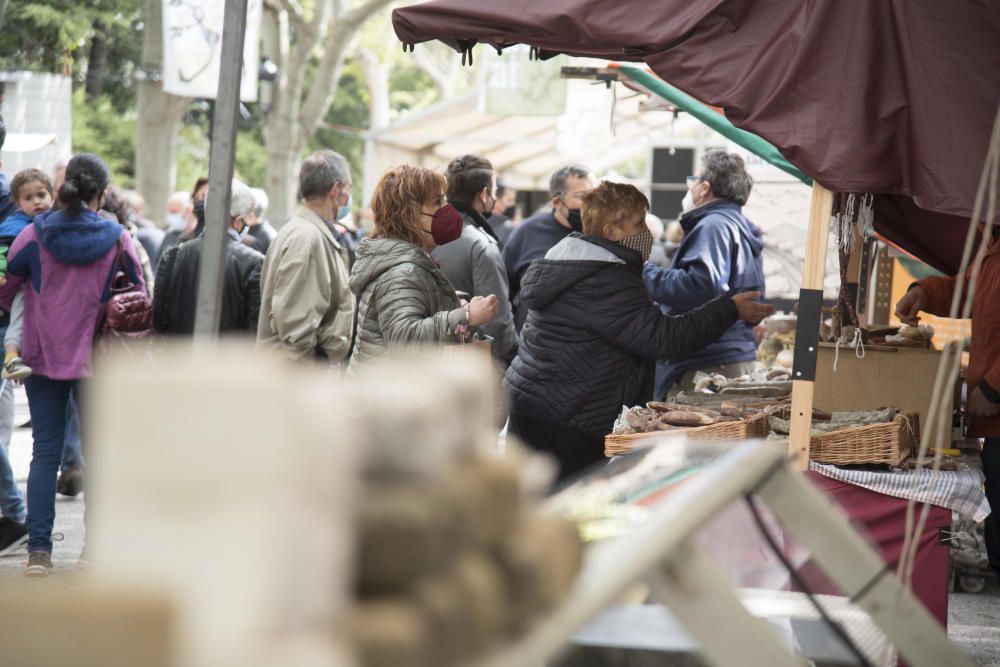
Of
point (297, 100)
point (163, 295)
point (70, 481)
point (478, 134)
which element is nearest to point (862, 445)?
point (163, 295)

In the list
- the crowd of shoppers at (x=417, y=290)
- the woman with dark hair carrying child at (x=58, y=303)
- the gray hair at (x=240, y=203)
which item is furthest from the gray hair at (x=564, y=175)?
the woman with dark hair carrying child at (x=58, y=303)

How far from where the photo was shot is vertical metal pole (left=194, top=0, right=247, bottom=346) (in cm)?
341

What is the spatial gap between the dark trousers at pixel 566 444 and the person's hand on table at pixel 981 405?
1486mm

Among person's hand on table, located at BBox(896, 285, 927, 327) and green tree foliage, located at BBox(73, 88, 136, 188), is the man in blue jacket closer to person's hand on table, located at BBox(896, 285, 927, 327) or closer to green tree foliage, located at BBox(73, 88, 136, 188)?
person's hand on table, located at BBox(896, 285, 927, 327)

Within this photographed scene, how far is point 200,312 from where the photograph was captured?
3439 millimetres

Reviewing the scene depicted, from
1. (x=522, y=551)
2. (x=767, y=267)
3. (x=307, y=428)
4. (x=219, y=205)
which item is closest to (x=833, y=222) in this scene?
(x=219, y=205)

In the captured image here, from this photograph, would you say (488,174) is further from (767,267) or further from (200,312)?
(767,267)

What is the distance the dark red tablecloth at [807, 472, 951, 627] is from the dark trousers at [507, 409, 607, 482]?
0.94 m

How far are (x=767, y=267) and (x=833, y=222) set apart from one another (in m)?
6.43

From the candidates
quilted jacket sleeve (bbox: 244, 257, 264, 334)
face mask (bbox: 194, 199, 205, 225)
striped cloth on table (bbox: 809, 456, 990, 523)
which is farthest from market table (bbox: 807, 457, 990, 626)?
face mask (bbox: 194, 199, 205, 225)

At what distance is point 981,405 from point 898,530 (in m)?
0.91

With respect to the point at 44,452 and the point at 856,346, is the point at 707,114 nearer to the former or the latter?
the point at 856,346

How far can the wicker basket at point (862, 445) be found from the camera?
165 inches

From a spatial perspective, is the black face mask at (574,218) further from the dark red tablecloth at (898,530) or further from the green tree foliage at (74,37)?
the green tree foliage at (74,37)
